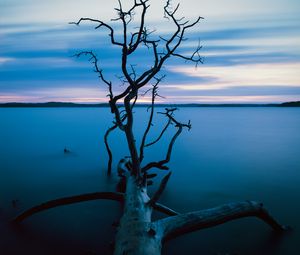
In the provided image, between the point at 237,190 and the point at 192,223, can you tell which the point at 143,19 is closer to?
the point at 192,223

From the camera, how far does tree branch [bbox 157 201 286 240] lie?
4.18 metres

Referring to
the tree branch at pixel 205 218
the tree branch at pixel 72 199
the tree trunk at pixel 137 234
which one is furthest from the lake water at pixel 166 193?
the tree trunk at pixel 137 234

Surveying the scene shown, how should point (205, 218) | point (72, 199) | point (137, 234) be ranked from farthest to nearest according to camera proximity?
Result: point (72, 199) → point (205, 218) → point (137, 234)

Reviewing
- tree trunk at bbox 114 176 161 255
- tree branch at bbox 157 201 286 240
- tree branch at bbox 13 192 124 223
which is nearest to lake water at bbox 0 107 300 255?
tree branch at bbox 13 192 124 223

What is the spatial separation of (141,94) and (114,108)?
936mm

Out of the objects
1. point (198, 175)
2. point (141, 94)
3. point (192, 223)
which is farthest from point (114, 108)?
point (198, 175)

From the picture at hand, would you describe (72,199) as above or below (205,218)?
below

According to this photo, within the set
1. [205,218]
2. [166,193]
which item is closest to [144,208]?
[205,218]

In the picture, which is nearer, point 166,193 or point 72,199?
point 72,199

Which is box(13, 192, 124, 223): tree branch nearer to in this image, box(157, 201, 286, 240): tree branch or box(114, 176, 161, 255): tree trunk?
box(114, 176, 161, 255): tree trunk

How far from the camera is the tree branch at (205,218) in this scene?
4.18 meters

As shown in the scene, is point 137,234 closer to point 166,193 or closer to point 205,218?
point 205,218

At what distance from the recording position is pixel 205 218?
4586 mm

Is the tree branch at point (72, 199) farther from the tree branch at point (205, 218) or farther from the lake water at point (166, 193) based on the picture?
the tree branch at point (205, 218)
